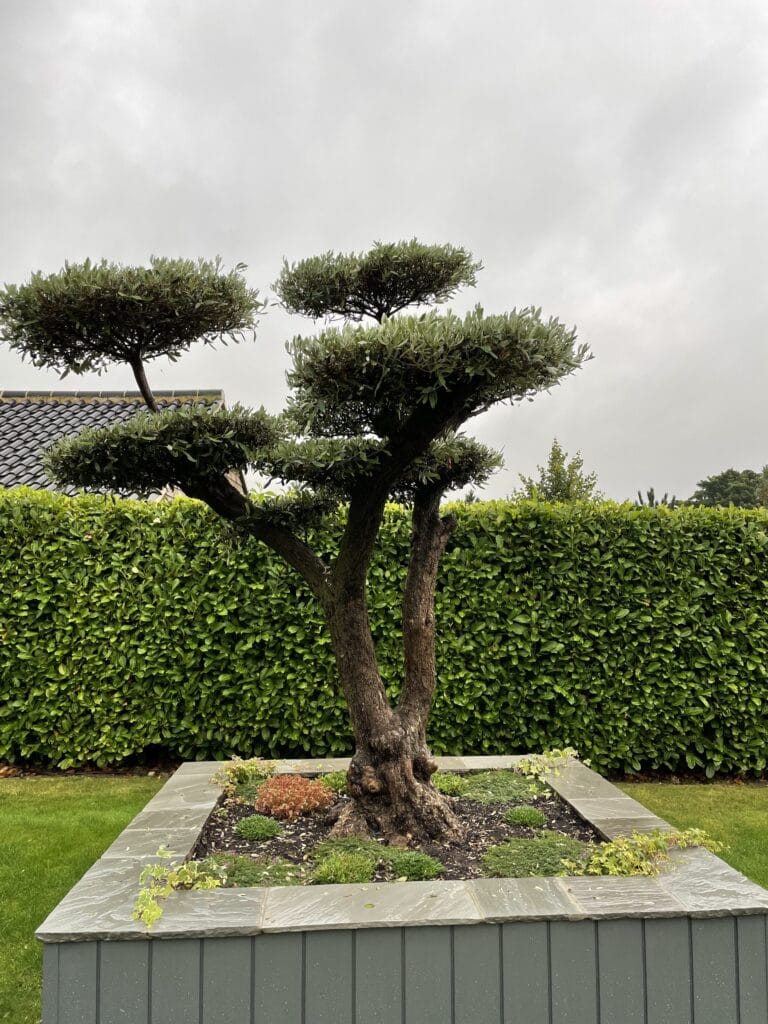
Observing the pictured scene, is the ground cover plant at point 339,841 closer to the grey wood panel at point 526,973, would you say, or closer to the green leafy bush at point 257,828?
the green leafy bush at point 257,828

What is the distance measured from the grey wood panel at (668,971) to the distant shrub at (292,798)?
2.10m

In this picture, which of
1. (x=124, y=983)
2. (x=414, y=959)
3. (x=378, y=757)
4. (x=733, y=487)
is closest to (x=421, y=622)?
(x=378, y=757)

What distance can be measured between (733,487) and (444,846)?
140ft

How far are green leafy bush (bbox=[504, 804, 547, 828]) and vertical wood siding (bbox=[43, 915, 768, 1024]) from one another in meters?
1.29

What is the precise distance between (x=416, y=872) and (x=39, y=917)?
2.10 m

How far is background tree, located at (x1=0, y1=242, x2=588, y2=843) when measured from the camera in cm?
293

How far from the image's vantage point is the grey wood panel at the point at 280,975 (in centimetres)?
252

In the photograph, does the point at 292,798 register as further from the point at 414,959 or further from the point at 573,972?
the point at 573,972

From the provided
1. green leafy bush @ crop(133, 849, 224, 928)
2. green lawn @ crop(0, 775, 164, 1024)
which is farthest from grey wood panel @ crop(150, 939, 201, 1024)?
green lawn @ crop(0, 775, 164, 1024)

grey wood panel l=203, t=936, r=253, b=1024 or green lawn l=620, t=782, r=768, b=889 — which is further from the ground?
grey wood panel l=203, t=936, r=253, b=1024

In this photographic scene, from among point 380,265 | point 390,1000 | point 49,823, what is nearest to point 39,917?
point 49,823

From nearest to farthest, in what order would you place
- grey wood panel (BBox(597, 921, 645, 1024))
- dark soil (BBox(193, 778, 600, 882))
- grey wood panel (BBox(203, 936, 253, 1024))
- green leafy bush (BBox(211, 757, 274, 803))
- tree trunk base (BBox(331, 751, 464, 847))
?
grey wood panel (BBox(203, 936, 253, 1024)) < grey wood panel (BBox(597, 921, 645, 1024)) < dark soil (BBox(193, 778, 600, 882)) < tree trunk base (BBox(331, 751, 464, 847)) < green leafy bush (BBox(211, 757, 274, 803))

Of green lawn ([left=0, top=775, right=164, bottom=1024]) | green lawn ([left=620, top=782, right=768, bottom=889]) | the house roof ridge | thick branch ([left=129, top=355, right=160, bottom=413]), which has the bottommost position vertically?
green lawn ([left=620, top=782, right=768, bottom=889])

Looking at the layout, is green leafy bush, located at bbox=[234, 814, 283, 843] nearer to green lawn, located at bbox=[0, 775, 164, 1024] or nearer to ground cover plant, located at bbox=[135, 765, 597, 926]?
ground cover plant, located at bbox=[135, 765, 597, 926]
